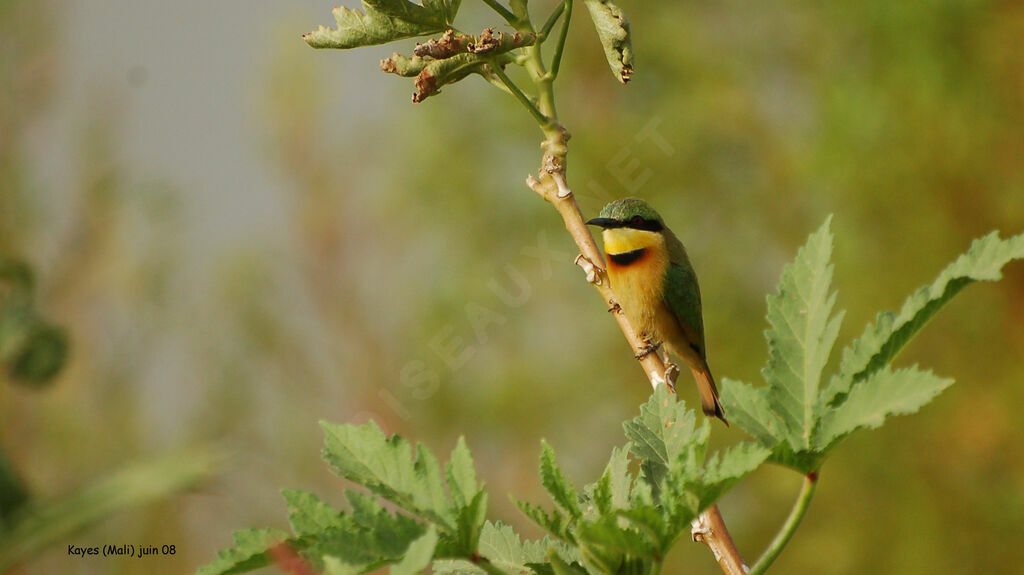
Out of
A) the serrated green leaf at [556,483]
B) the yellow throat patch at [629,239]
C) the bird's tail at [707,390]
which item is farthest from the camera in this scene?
the bird's tail at [707,390]

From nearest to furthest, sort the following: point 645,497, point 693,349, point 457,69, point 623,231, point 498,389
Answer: point 645,497
point 457,69
point 623,231
point 693,349
point 498,389

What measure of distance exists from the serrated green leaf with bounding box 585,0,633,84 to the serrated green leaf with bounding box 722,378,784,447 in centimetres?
19

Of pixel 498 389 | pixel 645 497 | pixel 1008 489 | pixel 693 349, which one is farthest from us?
pixel 498 389

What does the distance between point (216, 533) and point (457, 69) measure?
3.06 meters

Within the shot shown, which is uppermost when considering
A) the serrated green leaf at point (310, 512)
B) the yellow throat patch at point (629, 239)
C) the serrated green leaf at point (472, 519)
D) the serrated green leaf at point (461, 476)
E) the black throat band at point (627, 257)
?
the serrated green leaf at point (310, 512)

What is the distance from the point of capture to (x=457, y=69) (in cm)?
55

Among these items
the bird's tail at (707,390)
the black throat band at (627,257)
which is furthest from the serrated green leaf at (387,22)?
the bird's tail at (707,390)

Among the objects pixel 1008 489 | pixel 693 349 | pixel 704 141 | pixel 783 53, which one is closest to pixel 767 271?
pixel 704 141

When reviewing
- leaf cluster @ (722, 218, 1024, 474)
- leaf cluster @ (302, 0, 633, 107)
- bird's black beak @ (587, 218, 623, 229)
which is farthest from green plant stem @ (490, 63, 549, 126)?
bird's black beak @ (587, 218, 623, 229)

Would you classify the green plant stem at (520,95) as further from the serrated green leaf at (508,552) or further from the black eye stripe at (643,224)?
the black eye stripe at (643,224)

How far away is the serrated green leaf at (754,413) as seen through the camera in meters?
0.44

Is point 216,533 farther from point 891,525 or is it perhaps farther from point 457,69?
point 457,69

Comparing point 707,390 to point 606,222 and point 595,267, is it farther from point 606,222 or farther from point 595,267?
point 595,267

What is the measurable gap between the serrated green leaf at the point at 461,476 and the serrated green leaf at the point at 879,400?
15 cm
